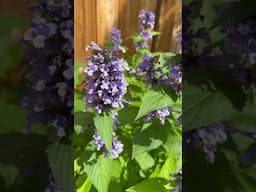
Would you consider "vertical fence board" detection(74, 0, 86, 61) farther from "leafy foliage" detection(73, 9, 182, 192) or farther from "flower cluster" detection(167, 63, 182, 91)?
"flower cluster" detection(167, 63, 182, 91)

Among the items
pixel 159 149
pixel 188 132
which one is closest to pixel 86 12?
pixel 159 149

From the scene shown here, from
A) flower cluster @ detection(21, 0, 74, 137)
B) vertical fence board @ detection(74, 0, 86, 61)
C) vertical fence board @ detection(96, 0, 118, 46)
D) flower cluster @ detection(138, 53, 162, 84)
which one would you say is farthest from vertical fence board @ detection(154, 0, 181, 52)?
flower cluster @ detection(21, 0, 74, 137)

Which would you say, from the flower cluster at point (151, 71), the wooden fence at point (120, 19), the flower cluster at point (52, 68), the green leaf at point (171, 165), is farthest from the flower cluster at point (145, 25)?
the flower cluster at point (52, 68)

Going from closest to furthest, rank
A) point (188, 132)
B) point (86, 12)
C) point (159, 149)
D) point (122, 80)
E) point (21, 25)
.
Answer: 1. point (21, 25)
2. point (188, 132)
3. point (122, 80)
4. point (159, 149)
5. point (86, 12)

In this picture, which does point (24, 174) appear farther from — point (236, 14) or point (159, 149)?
point (159, 149)

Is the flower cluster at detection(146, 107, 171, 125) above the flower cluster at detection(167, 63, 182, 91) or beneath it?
beneath

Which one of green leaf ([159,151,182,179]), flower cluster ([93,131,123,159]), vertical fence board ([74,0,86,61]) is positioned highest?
vertical fence board ([74,0,86,61])

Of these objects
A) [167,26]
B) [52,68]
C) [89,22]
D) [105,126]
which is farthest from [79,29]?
[52,68]
